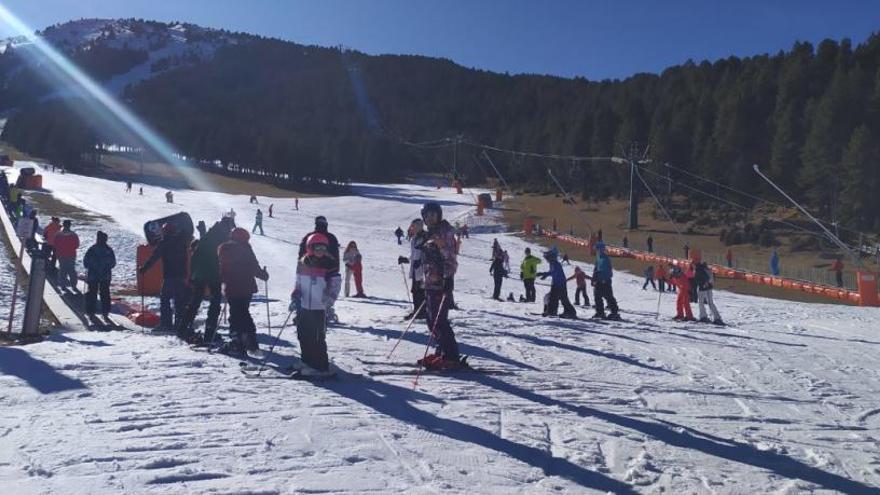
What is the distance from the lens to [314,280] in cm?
690

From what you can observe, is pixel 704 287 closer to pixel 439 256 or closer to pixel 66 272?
pixel 439 256

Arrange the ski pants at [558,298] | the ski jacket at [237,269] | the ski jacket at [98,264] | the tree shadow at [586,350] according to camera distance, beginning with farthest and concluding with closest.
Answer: the ski pants at [558,298], the ski jacket at [98,264], the tree shadow at [586,350], the ski jacket at [237,269]

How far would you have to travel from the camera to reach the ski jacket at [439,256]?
24.8ft

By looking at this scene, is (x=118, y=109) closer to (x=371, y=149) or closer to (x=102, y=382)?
(x=371, y=149)

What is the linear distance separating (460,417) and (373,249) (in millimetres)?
31566

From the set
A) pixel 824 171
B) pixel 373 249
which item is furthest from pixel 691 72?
pixel 373 249

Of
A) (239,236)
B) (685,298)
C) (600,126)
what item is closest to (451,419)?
(239,236)

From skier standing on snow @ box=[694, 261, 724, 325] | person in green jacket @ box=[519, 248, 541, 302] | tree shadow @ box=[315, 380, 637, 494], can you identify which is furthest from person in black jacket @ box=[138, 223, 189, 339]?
person in green jacket @ box=[519, 248, 541, 302]

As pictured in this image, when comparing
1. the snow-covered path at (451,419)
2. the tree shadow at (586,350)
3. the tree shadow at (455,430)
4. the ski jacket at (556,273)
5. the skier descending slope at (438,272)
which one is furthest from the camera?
the ski jacket at (556,273)

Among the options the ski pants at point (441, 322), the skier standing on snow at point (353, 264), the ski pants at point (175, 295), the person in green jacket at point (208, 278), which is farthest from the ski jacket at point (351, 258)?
the ski pants at point (441, 322)

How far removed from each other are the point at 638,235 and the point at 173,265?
4931cm

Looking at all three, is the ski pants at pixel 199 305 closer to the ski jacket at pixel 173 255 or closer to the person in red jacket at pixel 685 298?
the ski jacket at pixel 173 255

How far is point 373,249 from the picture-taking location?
37.2 meters

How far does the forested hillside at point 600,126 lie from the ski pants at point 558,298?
→ 152 feet
